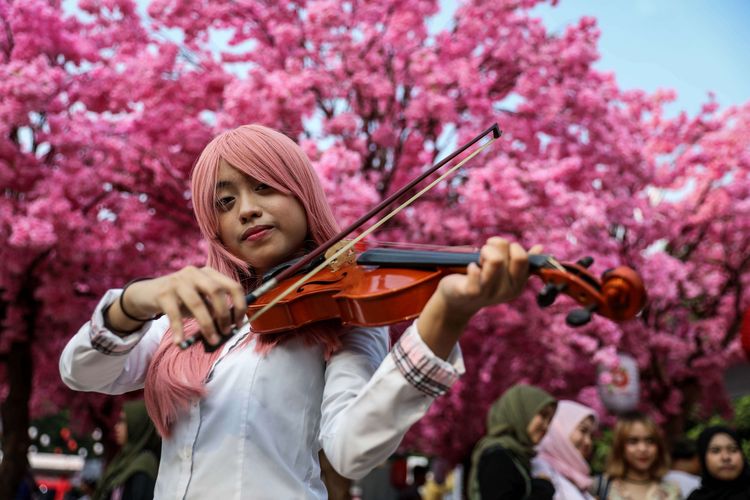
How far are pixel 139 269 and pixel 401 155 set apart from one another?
3.15 metres

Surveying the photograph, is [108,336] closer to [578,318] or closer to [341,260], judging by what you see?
[341,260]

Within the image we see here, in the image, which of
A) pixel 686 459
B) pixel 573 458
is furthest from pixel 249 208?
pixel 686 459

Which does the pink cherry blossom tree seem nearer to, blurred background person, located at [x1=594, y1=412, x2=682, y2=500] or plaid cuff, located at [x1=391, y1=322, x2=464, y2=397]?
blurred background person, located at [x1=594, y1=412, x2=682, y2=500]

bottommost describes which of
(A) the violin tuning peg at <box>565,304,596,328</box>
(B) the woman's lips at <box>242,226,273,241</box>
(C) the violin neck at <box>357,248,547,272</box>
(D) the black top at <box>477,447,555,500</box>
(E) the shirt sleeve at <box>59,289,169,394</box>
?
(D) the black top at <box>477,447,555,500</box>

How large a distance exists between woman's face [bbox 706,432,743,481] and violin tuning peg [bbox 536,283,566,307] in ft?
12.3

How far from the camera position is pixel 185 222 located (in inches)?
351

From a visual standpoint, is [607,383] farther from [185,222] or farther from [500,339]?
[185,222]

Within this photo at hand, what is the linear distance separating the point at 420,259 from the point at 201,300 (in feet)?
1.47

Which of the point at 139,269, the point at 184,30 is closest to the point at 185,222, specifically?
the point at 139,269

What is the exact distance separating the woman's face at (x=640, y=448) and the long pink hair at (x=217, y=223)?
3.49 metres

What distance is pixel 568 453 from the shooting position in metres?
4.55

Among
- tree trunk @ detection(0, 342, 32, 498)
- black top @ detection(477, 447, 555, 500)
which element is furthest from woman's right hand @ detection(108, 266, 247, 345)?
tree trunk @ detection(0, 342, 32, 498)

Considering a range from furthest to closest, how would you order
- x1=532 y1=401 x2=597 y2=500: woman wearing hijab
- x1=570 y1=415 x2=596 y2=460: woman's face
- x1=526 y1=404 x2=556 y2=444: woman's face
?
1. x1=570 y1=415 x2=596 y2=460: woman's face
2. x1=532 y1=401 x2=597 y2=500: woman wearing hijab
3. x1=526 y1=404 x2=556 y2=444: woman's face

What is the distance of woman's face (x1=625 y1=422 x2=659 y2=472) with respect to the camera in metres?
4.74
